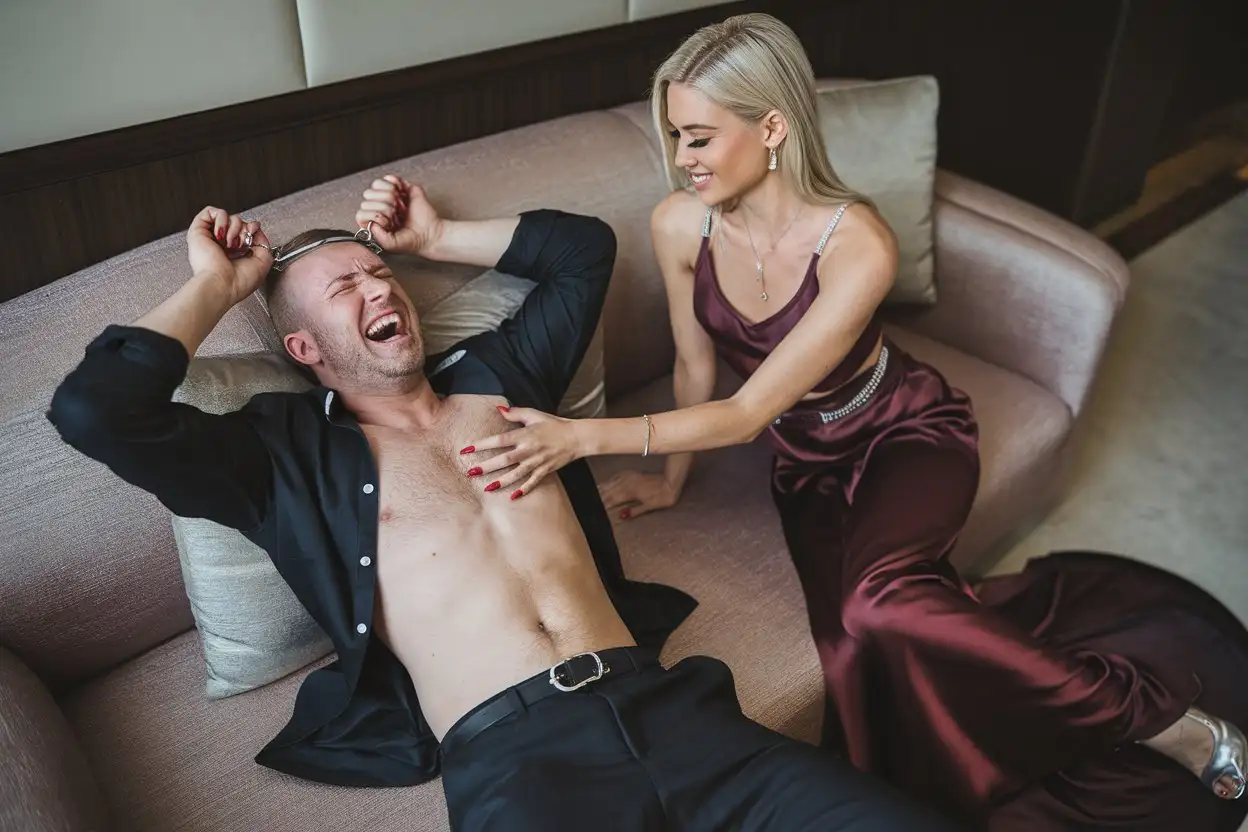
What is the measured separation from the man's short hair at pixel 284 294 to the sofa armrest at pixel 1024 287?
55.7 inches

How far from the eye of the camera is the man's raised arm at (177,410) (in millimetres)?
1397

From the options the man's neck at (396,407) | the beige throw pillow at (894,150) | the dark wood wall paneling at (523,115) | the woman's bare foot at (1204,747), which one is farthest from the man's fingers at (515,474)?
the woman's bare foot at (1204,747)

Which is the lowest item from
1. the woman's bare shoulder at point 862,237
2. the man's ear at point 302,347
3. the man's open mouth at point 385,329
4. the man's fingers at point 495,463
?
the man's fingers at point 495,463

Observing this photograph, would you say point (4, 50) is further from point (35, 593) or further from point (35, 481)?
point (35, 593)

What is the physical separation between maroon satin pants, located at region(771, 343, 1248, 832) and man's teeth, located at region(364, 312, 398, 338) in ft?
2.70

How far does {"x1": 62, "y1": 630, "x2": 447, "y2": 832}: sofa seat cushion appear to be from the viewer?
165 cm

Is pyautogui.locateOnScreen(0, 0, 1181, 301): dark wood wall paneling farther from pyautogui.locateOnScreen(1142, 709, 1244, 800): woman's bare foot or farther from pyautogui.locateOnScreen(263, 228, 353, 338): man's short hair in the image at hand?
pyautogui.locateOnScreen(1142, 709, 1244, 800): woman's bare foot

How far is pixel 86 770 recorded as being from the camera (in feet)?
5.14

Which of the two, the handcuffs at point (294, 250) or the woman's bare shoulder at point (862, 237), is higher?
the handcuffs at point (294, 250)

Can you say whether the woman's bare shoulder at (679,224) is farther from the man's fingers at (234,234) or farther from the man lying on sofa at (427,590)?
the man's fingers at (234,234)

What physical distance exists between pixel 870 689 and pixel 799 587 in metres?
0.21

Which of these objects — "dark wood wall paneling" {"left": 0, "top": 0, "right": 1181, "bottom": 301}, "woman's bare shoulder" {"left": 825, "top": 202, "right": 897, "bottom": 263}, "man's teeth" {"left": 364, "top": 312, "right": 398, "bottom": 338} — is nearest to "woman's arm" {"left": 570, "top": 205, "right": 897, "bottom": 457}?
"woman's bare shoulder" {"left": 825, "top": 202, "right": 897, "bottom": 263}

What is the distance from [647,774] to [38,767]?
78 cm

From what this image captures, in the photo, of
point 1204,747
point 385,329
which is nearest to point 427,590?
point 385,329
